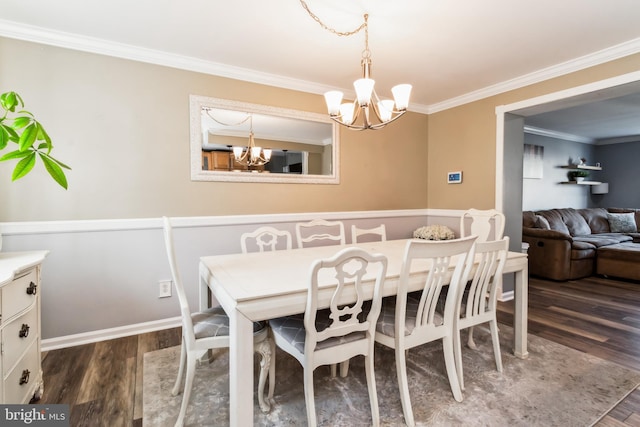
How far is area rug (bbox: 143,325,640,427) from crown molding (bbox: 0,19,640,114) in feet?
7.70

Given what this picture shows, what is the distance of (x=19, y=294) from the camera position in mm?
1533

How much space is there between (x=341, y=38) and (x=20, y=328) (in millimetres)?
2645

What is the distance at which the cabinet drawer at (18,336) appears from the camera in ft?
4.62

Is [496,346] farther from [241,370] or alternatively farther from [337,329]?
[241,370]

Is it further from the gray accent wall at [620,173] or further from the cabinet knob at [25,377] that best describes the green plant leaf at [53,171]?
the gray accent wall at [620,173]

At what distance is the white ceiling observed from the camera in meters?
2.02

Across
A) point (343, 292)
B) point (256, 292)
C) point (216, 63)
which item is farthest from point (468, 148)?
point (256, 292)

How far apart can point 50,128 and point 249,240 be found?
1742 millimetres

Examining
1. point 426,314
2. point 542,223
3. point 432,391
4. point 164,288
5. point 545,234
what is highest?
point 542,223

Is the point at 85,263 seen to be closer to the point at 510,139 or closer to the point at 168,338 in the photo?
the point at 168,338

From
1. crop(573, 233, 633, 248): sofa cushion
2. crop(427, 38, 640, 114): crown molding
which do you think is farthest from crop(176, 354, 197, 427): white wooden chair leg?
crop(573, 233, 633, 248): sofa cushion

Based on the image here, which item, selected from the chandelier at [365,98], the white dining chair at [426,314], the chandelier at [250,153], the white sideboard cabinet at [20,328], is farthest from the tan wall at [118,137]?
the white dining chair at [426,314]

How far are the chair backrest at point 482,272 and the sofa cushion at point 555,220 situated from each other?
3.57 m

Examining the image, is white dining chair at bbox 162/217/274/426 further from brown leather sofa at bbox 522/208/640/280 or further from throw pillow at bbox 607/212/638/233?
throw pillow at bbox 607/212/638/233
